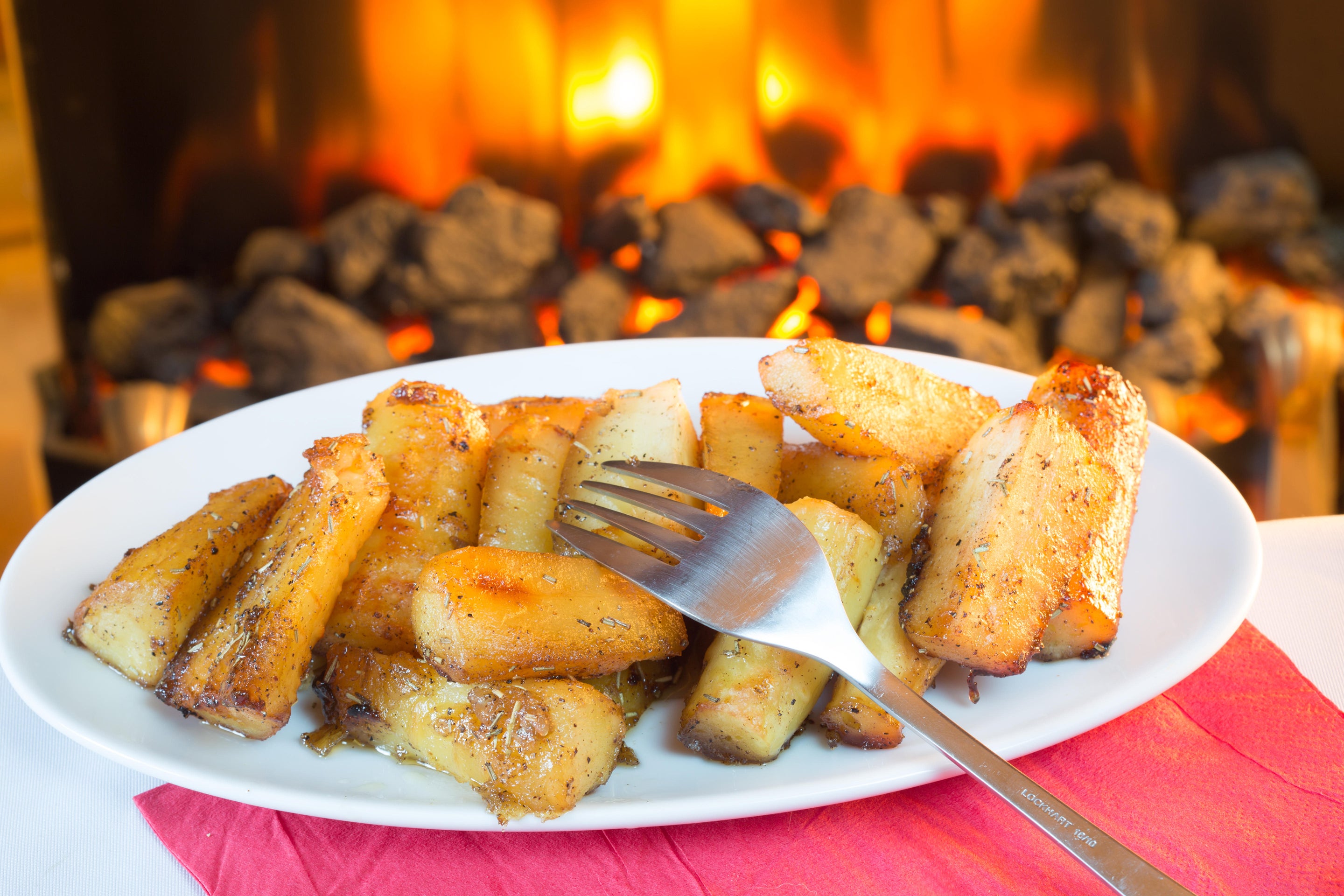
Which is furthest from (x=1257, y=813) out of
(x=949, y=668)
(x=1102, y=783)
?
(x=949, y=668)

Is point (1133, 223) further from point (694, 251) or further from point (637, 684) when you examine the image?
point (637, 684)

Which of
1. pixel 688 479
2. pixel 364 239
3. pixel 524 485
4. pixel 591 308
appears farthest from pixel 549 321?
pixel 688 479

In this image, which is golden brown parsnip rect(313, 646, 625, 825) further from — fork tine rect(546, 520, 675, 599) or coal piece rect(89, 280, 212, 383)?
coal piece rect(89, 280, 212, 383)

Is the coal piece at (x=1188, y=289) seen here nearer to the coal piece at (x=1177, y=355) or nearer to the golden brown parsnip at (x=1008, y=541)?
the coal piece at (x=1177, y=355)

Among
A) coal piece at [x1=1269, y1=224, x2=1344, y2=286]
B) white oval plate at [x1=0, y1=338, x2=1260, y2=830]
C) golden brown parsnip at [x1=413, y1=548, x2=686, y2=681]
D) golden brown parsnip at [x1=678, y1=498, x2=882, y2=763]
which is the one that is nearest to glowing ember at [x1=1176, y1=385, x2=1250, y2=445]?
coal piece at [x1=1269, y1=224, x2=1344, y2=286]

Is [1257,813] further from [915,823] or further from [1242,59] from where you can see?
[1242,59]

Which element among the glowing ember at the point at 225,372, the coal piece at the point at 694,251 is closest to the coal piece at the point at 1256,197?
the coal piece at the point at 694,251
